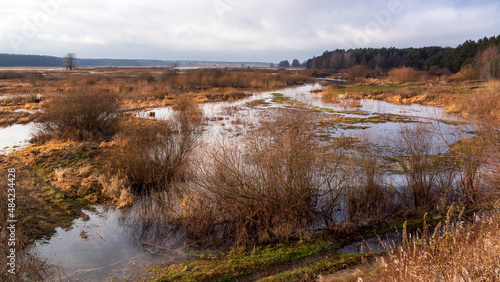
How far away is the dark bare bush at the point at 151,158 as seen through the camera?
1022cm

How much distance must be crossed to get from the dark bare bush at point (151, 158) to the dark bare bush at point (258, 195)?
2578mm

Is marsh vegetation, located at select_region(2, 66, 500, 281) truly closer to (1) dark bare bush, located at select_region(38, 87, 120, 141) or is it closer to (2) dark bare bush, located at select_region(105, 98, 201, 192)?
(2) dark bare bush, located at select_region(105, 98, 201, 192)

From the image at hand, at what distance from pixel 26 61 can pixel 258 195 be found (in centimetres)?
16446

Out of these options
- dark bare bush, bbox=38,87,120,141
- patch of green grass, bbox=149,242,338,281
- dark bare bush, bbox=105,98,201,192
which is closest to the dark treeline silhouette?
dark bare bush, bbox=38,87,120,141

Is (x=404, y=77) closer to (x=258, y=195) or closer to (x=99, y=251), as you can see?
(x=258, y=195)

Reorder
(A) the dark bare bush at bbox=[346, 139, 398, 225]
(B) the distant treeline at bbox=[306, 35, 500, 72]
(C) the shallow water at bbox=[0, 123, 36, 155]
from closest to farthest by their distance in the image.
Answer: (A) the dark bare bush at bbox=[346, 139, 398, 225] → (C) the shallow water at bbox=[0, 123, 36, 155] → (B) the distant treeline at bbox=[306, 35, 500, 72]

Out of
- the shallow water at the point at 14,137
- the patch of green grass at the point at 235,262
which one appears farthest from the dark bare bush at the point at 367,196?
the shallow water at the point at 14,137

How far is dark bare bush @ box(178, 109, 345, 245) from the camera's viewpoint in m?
7.25

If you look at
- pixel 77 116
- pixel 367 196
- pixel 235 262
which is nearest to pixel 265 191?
pixel 235 262

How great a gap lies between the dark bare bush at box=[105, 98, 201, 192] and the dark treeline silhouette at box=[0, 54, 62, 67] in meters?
156

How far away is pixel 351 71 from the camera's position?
6856cm

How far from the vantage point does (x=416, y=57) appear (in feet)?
269

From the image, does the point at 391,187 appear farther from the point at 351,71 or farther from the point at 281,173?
the point at 351,71

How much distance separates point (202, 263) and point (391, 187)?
6.23 meters
